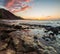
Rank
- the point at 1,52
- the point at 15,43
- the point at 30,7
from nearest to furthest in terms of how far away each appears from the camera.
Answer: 1. the point at 1,52
2. the point at 15,43
3. the point at 30,7

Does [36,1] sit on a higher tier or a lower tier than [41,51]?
higher

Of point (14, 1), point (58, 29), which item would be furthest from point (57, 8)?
point (14, 1)

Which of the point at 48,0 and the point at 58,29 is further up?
the point at 48,0

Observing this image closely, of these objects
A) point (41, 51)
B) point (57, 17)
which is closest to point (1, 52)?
point (41, 51)

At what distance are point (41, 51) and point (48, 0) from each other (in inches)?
113

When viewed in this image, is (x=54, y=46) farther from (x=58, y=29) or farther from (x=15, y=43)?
(x=58, y=29)

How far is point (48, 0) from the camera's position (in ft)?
18.1

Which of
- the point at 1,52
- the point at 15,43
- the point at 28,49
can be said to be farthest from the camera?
the point at 15,43

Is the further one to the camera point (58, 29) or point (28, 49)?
point (58, 29)

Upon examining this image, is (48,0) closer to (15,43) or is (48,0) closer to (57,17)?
(57,17)

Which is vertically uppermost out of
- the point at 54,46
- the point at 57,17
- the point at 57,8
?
the point at 57,8

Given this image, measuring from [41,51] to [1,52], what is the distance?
2.88ft

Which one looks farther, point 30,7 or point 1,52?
point 30,7

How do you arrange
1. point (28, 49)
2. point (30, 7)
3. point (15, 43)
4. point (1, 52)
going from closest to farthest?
1. point (1, 52)
2. point (28, 49)
3. point (15, 43)
4. point (30, 7)
